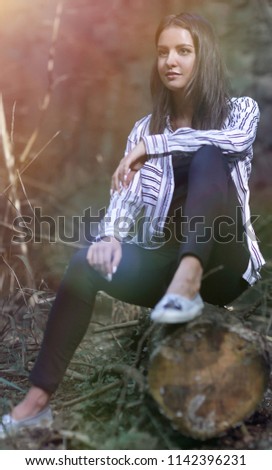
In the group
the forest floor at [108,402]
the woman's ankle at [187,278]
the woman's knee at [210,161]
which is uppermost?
the woman's knee at [210,161]

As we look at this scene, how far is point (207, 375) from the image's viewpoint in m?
1.58

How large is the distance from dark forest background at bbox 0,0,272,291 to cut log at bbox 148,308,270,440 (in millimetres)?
1443

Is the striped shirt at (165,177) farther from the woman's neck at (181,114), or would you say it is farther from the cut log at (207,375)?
the cut log at (207,375)

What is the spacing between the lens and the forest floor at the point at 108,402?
5.46 ft

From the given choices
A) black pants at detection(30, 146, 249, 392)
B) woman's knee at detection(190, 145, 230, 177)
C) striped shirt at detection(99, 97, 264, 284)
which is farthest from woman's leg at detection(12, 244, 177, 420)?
woman's knee at detection(190, 145, 230, 177)

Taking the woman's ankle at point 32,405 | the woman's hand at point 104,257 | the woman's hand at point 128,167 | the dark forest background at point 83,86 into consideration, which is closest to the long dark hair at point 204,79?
the woman's hand at point 128,167

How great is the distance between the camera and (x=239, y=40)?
10.3ft

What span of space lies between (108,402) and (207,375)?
1.26 feet

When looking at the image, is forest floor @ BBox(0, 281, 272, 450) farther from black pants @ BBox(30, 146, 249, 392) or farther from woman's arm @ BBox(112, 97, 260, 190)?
woman's arm @ BBox(112, 97, 260, 190)

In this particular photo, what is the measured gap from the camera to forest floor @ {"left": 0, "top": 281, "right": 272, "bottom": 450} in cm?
166

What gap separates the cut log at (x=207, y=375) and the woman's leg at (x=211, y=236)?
0.33 feet

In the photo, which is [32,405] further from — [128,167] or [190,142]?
[190,142]

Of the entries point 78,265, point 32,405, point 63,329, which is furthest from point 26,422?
point 78,265
